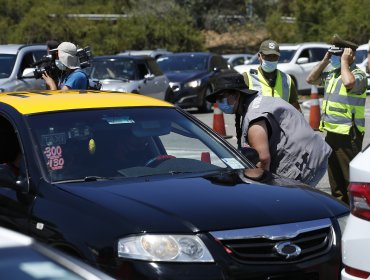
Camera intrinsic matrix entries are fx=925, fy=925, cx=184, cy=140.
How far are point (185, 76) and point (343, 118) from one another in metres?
15.2

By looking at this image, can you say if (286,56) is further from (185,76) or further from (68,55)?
(68,55)

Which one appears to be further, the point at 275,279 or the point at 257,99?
the point at 257,99

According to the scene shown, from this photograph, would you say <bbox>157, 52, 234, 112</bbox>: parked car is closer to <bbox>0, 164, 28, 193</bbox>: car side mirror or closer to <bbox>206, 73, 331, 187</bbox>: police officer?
<bbox>206, 73, 331, 187</bbox>: police officer

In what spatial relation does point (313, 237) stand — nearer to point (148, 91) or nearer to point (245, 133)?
point (245, 133)

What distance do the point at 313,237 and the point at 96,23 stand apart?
154 ft

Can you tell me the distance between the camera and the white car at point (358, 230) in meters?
4.82

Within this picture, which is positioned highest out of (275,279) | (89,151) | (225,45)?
(89,151)

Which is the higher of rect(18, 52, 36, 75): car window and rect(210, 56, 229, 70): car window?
rect(18, 52, 36, 75): car window

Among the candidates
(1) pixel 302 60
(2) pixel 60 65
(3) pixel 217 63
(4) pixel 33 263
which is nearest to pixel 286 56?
(1) pixel 302 60

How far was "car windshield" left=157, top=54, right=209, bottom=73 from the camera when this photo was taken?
2483cm

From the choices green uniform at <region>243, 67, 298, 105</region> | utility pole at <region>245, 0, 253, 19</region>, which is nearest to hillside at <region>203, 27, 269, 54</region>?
utility pole at <region>245, 0, 253, 19</region>

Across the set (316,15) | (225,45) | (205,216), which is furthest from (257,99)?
(225,45)

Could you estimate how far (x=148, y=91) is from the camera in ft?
69.3

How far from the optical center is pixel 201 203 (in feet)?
17.8
